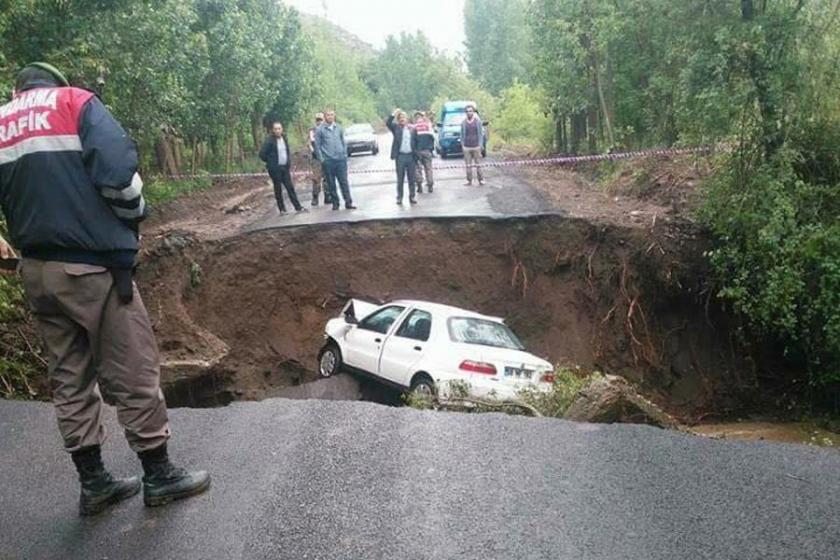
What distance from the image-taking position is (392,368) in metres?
10.2

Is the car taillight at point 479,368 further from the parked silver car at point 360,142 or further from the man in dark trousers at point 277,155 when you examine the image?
the parked silver car at point 360,142

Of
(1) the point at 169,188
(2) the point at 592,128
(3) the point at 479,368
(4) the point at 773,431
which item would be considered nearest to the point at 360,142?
(2) the point at 592,128

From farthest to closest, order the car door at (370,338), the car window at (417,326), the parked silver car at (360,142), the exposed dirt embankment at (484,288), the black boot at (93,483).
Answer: the parked silver car at (360,142), the exposed dirt embankment at (484,288), the car door at (370,338), the car window at (417,326), the black boot at (93,483)

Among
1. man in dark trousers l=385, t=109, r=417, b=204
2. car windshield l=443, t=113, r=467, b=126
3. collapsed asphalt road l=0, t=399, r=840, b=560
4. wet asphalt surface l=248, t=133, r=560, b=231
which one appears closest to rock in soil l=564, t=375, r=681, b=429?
collapsed asphalt road l=0, t=399, r=840, b=560

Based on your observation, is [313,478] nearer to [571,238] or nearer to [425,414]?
[425,414]

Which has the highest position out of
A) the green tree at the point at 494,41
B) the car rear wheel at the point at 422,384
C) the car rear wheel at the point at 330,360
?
the green tree at the point at 494,41

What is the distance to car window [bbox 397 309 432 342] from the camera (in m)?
9.86

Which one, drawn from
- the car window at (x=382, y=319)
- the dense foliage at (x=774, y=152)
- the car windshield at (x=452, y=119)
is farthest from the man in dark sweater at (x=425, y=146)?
the car windshield at (x=452, y=119)

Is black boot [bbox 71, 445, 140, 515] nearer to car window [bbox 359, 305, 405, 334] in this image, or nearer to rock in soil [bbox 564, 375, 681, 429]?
rock in soil [bbox 564, 375, 681, 429]

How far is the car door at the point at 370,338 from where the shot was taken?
1059 centimetres

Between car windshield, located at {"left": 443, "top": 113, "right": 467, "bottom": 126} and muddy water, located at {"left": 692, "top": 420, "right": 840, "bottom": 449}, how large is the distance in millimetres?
21749

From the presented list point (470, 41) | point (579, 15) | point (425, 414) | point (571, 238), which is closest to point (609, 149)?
point (579, 15)

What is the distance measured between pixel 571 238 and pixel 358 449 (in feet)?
33.6

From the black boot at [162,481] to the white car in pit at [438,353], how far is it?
447 cm
